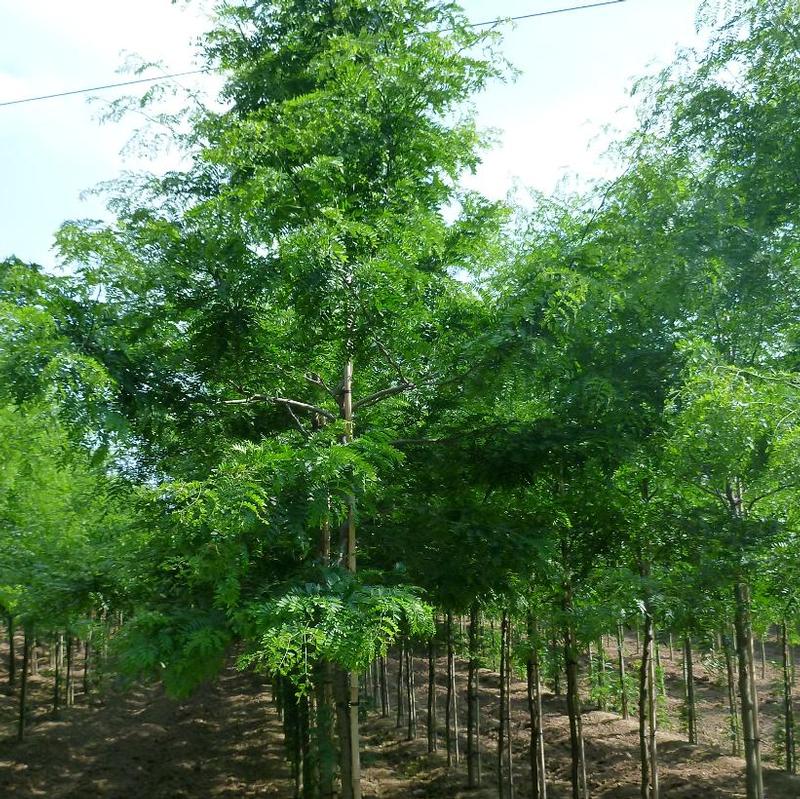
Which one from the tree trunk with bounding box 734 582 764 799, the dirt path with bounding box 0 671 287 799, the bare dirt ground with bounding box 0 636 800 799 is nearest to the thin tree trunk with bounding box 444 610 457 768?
the bare dirt ground with bounding box 0 636 800 799

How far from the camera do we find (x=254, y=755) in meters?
16.1

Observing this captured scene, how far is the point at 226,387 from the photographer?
7.09 m

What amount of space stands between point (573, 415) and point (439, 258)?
5.94ft

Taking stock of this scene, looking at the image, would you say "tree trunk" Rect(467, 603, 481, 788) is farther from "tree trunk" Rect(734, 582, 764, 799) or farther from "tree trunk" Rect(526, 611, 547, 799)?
"tree trunk" Rect(734, 582, 764, 799)

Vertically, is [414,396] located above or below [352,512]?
above

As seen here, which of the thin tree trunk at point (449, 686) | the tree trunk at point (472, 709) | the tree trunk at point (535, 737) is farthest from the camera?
the thin tree trunk at point (449, 686)

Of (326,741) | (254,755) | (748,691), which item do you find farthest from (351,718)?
(254,755)

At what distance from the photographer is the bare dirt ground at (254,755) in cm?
1362

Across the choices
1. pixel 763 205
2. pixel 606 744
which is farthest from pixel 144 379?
pixel 606 744

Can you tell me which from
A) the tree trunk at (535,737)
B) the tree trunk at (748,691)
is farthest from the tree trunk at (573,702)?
the tree trunk at (748,691)

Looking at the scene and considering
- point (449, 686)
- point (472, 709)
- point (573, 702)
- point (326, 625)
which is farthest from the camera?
point (449, 686)

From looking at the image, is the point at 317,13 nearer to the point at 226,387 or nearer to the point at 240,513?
the point at 226,387

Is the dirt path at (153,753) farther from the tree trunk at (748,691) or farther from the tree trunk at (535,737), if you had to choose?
the tree trunk at (748,691)

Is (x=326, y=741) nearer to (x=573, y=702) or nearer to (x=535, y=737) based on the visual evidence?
(x=573, y=702)
